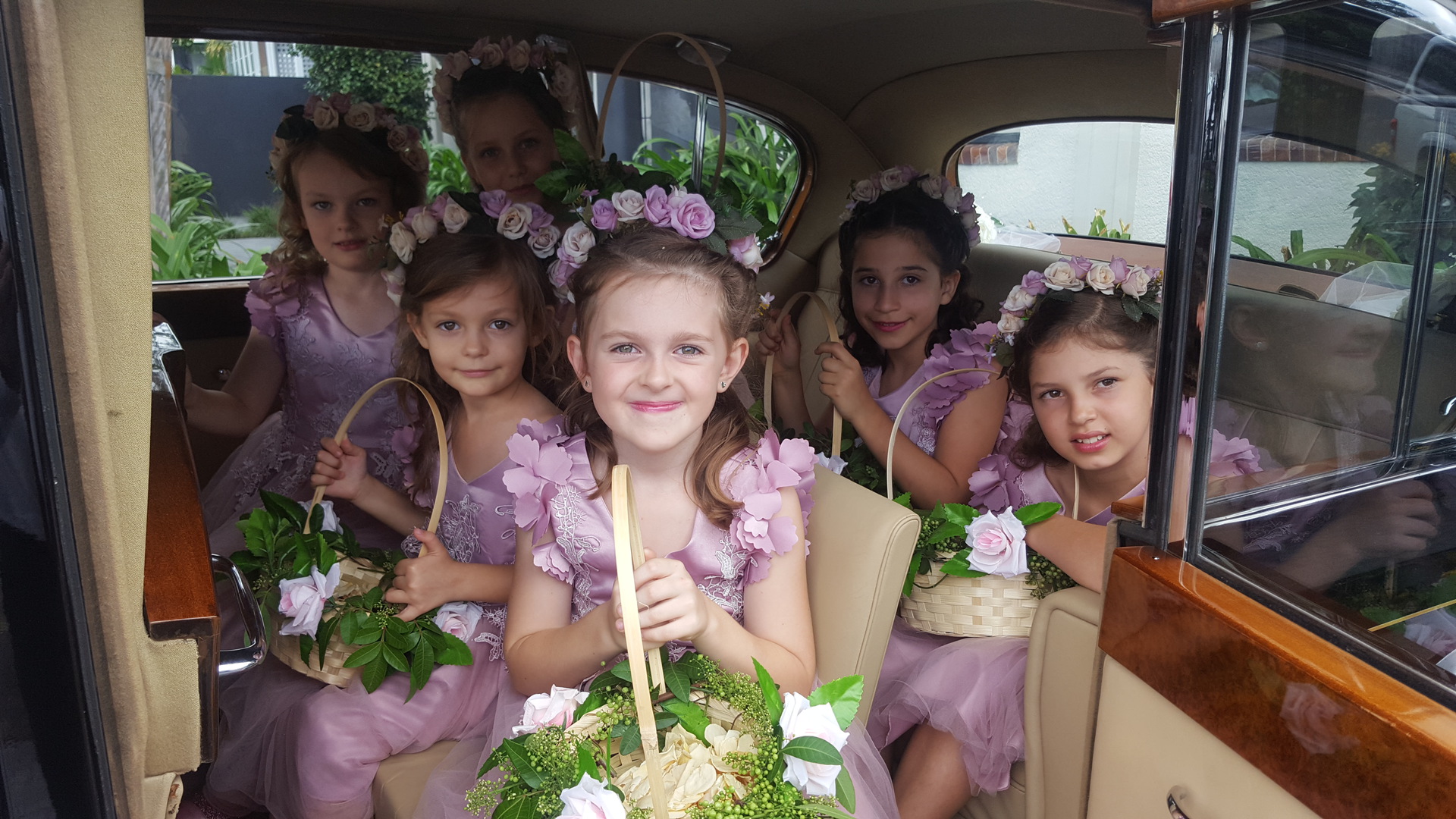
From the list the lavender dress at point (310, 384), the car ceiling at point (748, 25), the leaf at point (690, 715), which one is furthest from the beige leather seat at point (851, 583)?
the car ceiling at point (748, 25)

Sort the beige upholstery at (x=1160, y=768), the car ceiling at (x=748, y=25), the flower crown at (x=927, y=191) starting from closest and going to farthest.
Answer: the beige upholstery at (x=1160, y=768) → the car ceiling at (x=748, y=25) → the flower crown at (x=927, y=191)

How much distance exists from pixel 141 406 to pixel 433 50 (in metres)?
2.51

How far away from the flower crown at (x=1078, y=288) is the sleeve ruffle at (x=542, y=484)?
44.8 inches

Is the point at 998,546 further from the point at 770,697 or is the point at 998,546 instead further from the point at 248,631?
the point at 248,631

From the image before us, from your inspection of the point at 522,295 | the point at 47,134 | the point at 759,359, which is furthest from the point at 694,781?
the point at 759,359

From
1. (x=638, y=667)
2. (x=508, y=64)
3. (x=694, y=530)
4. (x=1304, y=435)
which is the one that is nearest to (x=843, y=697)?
(x=638, y=667)

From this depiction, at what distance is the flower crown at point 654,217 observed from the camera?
1716 millimetres

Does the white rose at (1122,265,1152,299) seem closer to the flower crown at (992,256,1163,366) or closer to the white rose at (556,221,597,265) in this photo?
the flower crown at (992,256,1163,366)

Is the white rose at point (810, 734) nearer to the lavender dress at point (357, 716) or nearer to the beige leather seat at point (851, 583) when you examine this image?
the beige leather seat at point (851, 583)

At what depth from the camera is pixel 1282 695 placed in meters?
0.96

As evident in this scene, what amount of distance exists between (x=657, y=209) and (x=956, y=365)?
3.98ft

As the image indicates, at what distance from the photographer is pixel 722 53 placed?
3.26 m

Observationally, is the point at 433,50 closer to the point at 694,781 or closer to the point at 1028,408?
the point at 1028,408

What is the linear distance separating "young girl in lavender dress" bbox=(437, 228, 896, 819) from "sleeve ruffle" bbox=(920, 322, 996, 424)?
1.02 meters
